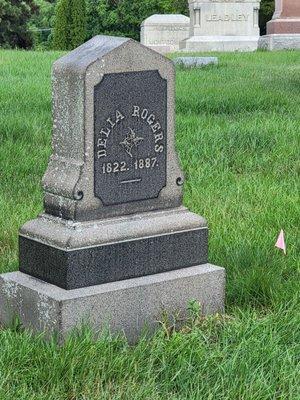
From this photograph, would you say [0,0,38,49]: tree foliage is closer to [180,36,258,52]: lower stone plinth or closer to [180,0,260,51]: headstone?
[180,0,260,51]: headstone

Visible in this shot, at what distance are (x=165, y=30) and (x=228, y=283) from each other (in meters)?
35.6

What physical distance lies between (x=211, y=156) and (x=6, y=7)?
40.4 meters

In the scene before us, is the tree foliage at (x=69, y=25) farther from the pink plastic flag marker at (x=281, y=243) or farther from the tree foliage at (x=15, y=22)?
the pink plastic flag marker at (x=281, y=243)

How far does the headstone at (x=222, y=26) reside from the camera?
34062 mm

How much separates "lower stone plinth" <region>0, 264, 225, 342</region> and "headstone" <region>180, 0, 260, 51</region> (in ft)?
96.2

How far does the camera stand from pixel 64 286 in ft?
15.1

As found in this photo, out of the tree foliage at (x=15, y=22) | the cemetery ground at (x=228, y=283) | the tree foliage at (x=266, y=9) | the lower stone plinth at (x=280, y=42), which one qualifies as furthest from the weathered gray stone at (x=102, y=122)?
the tree foliage at (x=15, y=22)

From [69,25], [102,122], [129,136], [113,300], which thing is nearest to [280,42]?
[69,25]

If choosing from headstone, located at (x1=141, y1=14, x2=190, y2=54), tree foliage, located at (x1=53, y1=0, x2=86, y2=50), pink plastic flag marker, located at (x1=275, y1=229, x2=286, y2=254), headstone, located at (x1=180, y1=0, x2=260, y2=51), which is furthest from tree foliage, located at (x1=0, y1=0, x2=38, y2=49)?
pink plastic flag marker, located at (x1=275, y1=229, x2=286, y2=254)

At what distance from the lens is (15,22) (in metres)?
49.8

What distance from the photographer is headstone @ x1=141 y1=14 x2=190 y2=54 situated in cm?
3991

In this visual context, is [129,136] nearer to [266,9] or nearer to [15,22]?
[266,9]

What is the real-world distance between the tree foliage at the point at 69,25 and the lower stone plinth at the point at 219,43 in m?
9.88

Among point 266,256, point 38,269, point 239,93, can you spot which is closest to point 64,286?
point 38,269
